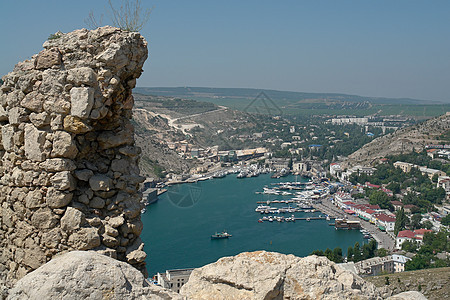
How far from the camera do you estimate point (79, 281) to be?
1544 millimetres

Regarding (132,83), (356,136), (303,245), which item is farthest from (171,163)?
(132,83)

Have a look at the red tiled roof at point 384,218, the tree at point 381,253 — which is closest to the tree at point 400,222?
the red tiled roof at point 384,218

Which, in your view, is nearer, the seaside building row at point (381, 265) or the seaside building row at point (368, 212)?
the seaside building row at point (381, 265)

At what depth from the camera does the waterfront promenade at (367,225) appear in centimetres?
3078

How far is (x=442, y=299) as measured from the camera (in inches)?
510

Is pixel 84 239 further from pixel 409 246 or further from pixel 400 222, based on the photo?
pixel 400 222

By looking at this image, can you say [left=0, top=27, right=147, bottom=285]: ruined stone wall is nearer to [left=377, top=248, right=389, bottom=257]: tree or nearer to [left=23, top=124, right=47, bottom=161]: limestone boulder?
[left=23, top=124, right=47, bottom=161]: limestone boulder

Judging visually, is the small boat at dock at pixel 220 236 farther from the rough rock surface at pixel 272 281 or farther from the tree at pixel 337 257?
the rough rock surface at pixel 272 281

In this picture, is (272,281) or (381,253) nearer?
(272,281)

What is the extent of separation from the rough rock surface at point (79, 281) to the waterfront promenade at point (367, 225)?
3025 cm

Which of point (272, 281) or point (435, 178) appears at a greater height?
point (272, 281)

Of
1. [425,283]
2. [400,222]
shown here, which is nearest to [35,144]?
[425,283]

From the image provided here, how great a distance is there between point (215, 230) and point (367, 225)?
12315 mm

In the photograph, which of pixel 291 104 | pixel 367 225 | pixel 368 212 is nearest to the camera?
pixel 367 225
